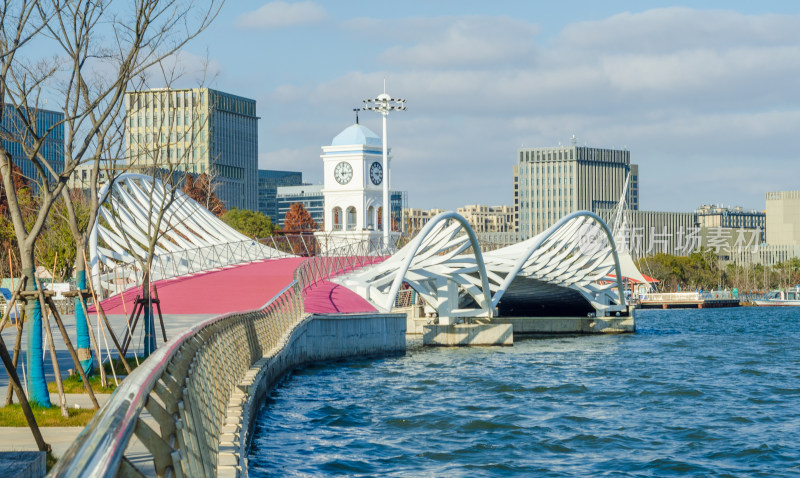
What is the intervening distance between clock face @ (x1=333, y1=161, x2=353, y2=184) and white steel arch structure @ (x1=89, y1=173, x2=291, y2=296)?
27.2 m

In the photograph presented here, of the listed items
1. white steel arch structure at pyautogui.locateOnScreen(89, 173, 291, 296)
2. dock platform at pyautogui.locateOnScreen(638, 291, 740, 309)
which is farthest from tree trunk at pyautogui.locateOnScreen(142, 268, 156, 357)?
dock platform at pyautogui.locateOnScreen(638, 291, 740, 309)

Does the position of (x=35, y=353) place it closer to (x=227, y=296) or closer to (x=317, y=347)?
(x=317, y=347)

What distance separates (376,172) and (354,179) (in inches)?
113

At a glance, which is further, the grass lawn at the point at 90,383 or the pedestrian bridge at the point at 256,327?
the grass lawn at the point at 90,383

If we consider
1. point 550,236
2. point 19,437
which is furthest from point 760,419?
point 550,236

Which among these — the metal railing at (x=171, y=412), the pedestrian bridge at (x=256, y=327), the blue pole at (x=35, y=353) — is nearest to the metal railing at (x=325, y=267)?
the pedestrian bridge at (x=256, y=327)

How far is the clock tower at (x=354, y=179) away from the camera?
320 ft

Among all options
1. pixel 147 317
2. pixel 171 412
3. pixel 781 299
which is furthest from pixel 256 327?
pixel 781 299

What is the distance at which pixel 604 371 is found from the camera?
43.3 metres

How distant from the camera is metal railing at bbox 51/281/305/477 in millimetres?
4113

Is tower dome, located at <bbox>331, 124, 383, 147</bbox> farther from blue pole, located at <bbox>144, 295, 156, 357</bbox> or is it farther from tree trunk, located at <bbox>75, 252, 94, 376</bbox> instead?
tree trunk, located at <bbox>75, 252, 94, 376</bbox>

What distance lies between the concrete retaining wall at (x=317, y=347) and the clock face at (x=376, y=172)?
150 feet

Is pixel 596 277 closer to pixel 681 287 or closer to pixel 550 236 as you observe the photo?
pixel 550 236

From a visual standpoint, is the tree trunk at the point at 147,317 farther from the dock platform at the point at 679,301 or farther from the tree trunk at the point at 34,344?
the dock platform at the point at 679,301
